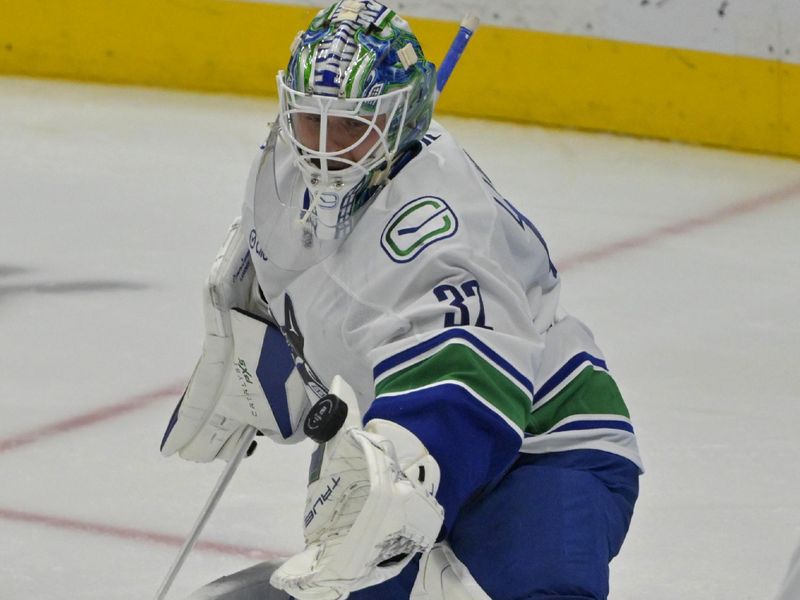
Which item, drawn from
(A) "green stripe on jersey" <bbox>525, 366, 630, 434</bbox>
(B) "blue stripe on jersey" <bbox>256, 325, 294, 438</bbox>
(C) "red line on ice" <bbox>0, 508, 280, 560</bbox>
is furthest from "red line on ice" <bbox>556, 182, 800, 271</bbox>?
(A) "green stripe on jersey" <bbox>525, 366, 630, 434</bbox>

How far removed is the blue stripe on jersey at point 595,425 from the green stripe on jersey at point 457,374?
0.26 metres

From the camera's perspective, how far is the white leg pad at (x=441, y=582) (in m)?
1.97

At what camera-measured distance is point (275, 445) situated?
10.6 ft

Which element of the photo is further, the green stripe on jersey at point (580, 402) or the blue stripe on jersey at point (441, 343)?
the green stripe on jersey at point (580, 402)

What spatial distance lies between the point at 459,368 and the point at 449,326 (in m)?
0.06

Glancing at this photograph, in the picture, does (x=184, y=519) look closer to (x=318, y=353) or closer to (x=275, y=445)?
(x=275, y=445)

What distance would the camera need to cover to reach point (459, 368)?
188 centimetres

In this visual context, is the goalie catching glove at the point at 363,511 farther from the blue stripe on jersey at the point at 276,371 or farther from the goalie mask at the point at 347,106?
the blue stripe on jersey at the point at 276,371

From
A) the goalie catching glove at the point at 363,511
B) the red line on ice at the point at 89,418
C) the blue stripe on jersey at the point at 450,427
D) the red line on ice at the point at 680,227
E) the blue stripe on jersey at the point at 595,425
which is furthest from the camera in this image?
the red line on ice at the point at 680,227

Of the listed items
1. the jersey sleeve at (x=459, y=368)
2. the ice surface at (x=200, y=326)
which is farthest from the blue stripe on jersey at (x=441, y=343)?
the ice surface at (x=200, y=326)

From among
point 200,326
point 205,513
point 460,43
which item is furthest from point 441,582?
point 200,326

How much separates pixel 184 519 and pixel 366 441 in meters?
1.26

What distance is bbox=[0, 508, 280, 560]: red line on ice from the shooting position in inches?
110

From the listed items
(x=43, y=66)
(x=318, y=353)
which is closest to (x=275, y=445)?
(x=318, y=353)
